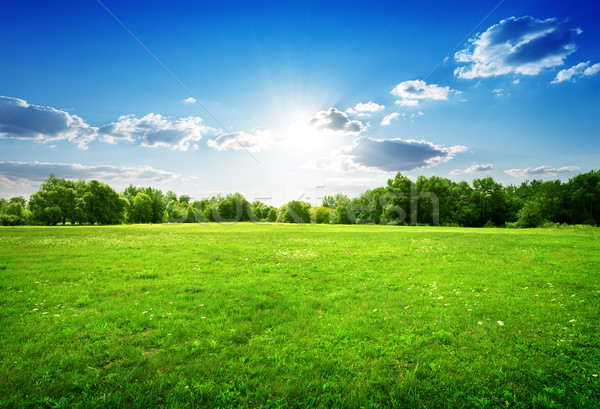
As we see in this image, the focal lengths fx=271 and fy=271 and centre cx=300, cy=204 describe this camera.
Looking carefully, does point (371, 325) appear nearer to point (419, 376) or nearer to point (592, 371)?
point (419, 376)

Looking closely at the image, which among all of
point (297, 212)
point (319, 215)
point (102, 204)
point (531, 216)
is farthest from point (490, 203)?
point (102, 204)

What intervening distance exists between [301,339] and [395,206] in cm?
8606

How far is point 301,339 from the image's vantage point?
6.62m

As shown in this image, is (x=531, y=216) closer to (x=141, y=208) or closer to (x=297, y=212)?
(x=297, y=212)

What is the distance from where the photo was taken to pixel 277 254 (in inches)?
761

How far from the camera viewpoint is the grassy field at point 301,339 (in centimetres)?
475

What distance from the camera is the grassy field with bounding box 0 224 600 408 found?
4750 mm

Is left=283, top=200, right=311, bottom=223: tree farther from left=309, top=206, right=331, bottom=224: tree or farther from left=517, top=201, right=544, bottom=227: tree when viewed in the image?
left=517, top=201, right=544, bottom=227: tree

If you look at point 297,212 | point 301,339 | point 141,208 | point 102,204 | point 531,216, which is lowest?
point 301,339

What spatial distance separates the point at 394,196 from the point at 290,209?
52.5 meters

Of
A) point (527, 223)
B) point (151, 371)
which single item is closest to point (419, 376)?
point (151, 371)

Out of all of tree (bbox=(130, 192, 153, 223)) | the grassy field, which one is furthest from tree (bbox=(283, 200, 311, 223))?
the grassy field

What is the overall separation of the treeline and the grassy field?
66.8m

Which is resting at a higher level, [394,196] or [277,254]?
[394,196]
